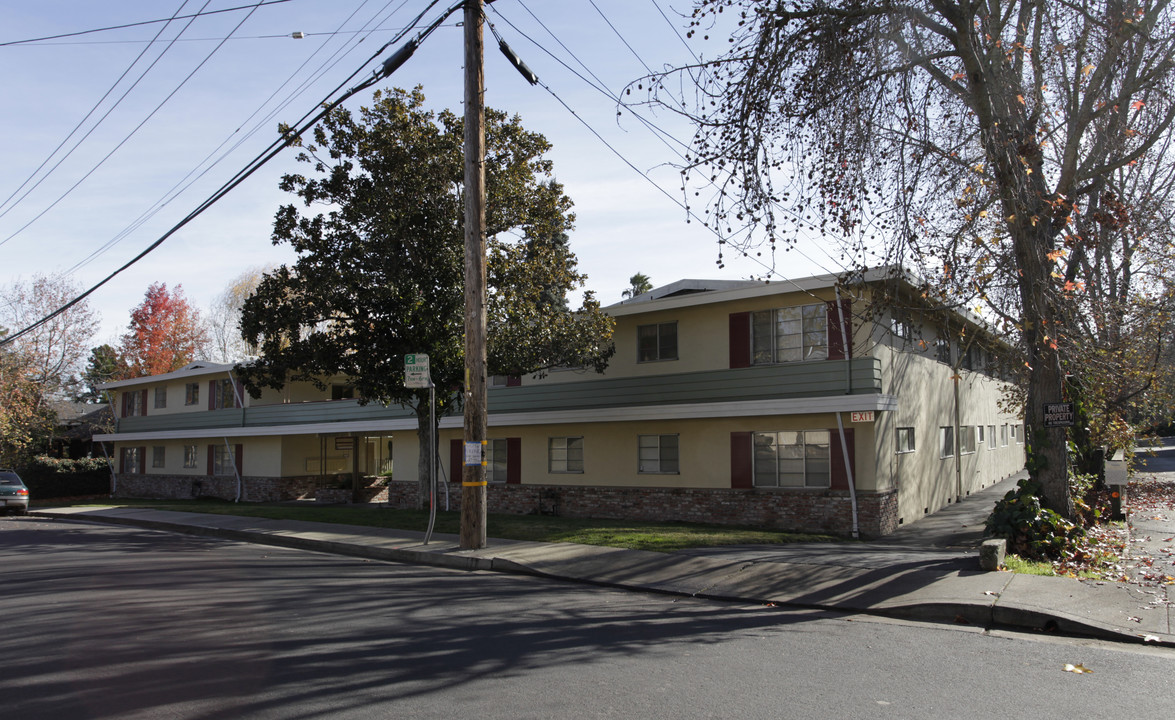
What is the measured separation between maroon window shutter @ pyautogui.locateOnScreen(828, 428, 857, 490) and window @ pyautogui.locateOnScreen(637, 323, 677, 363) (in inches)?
184

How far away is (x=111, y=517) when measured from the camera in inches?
906

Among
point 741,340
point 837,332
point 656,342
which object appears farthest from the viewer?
point 656,342

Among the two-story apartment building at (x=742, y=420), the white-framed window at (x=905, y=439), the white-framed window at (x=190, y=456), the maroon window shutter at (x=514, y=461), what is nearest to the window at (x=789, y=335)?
the two-story apartment building at (x=742, y=420)

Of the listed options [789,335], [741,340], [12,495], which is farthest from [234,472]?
[789,335]

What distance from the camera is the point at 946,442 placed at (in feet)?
75.8

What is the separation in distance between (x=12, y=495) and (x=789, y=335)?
2612cm

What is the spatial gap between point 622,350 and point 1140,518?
1251 centimetres

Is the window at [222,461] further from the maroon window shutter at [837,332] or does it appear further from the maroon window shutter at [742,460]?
the maroon window shutter at [837,332]

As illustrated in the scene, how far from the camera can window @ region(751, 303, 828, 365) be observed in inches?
699

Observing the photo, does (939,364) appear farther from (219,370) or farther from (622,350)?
(219,370)

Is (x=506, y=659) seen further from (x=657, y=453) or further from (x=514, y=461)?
(x=514, y=461)

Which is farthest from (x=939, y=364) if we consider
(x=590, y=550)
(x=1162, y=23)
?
(x=590, y=550)

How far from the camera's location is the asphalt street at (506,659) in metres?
5.39

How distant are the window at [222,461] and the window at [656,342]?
1973cm
